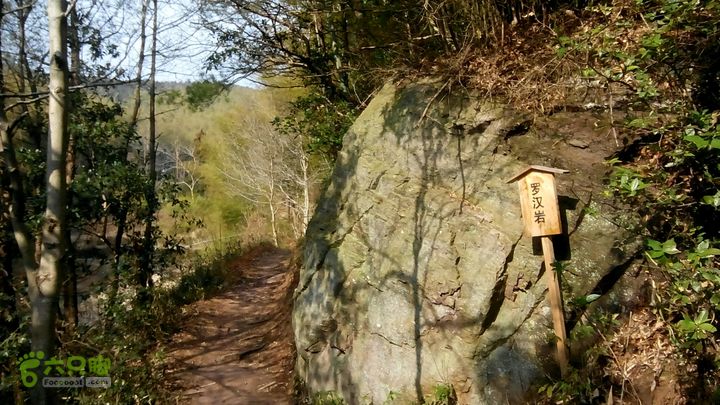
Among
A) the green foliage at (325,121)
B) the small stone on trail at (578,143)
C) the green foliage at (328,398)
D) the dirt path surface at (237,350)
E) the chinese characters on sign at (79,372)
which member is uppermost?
the green foliage at (325,121)

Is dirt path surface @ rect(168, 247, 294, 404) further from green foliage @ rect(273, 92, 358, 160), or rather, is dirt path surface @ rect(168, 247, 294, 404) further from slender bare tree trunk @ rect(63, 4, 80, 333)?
green foliage @ rect(273, 92, 358, 160)


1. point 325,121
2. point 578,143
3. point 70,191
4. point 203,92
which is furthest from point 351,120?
point 70,191

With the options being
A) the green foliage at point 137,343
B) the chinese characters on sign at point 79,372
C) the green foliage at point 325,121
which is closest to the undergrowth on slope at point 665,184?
A: the green foliage at point 325,121

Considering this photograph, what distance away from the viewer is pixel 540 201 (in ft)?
12.2

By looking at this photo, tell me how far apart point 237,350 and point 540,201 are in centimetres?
535

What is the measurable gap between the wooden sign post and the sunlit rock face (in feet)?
0.64

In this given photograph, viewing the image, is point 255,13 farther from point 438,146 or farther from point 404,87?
point 438,146

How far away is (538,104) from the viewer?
4.43m

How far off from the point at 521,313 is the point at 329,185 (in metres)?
3.04

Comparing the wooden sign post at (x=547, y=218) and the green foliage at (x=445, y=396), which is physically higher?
the wooden sign post at (x=547, y=218)

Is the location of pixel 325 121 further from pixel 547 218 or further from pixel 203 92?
pixel 547 218

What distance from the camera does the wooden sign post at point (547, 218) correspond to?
3512 millimetres

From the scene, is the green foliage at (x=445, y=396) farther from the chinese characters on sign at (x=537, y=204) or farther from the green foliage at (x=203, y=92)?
the green foliage at (x=203, y=92)

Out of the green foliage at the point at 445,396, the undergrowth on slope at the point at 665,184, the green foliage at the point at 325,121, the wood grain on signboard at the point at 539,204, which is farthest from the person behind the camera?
the green foliage at the point at 325,121
